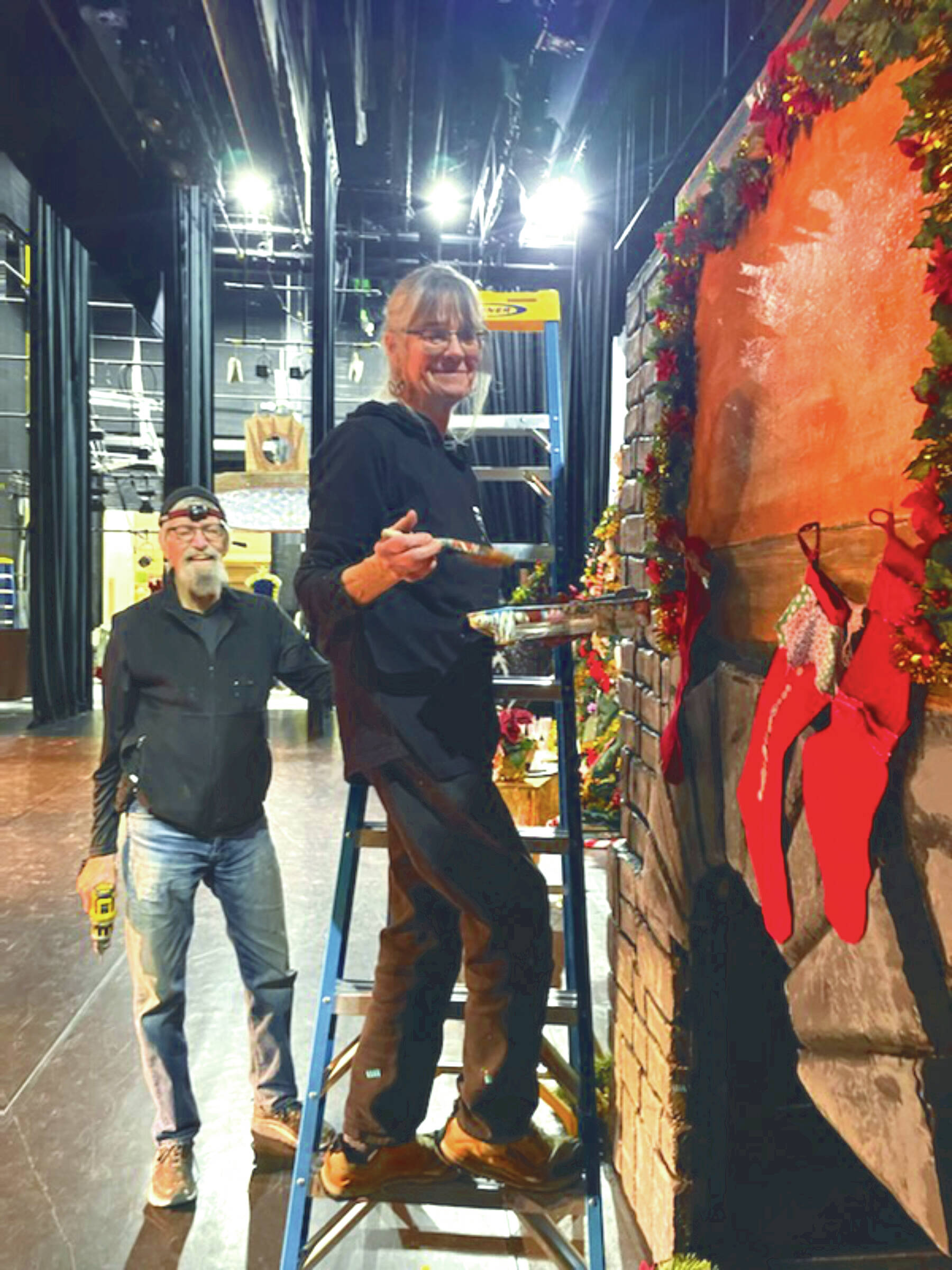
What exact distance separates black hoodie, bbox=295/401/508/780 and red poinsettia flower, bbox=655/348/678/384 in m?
0.39

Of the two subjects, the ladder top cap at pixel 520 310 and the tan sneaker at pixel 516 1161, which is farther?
the ladder top cap at pixel 520 310

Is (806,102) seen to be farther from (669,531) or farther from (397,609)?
(397,609)

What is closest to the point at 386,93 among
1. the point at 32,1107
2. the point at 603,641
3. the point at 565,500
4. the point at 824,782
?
the point at 603,641

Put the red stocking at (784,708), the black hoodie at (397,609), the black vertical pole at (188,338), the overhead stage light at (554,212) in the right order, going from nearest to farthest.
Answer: the red stocking at (784,708) → the black hoodie at (397,609) → the overhead stage light at (554,212) → the black vertical pole at (188,338)

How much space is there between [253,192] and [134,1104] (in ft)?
28.8

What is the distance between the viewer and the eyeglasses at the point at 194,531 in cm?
240

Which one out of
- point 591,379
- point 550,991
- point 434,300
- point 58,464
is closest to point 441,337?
point 434,300

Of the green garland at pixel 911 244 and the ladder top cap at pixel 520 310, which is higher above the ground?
the ladder top cap at pixel 520 310

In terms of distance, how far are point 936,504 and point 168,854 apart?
200 centimetres

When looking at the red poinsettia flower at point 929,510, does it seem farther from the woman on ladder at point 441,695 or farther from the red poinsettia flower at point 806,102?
the woman on ladder at point 441,695

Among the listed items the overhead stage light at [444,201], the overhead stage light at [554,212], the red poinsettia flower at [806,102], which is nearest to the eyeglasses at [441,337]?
the red poinsettia flower at [806,102]

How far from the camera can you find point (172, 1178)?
2.31 m

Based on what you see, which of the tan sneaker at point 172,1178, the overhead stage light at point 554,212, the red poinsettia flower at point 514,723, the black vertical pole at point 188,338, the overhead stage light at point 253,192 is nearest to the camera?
the tan sneaker at point 172,1178

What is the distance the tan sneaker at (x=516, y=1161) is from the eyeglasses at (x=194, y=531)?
1464 millimetres
